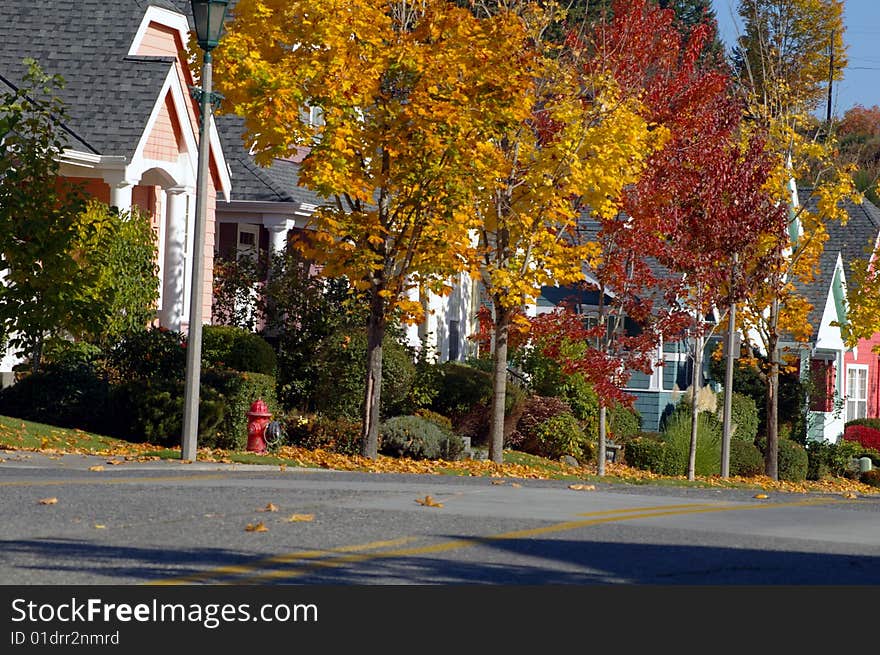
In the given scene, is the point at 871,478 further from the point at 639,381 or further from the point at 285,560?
the point at 285,560

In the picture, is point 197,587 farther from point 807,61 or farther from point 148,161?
point 807,61

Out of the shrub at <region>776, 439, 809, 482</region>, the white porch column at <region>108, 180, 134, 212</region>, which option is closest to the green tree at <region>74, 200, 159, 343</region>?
the white porch column at <region>108, 180, 134, 212</region>

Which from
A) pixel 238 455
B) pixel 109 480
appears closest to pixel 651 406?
pixel 238 455

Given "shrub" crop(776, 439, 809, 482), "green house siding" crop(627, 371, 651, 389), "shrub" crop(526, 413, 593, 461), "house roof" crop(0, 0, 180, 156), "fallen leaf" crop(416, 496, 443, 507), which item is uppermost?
"house roof" crop(0, 0, 180, 156)

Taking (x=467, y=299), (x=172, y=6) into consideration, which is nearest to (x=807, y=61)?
(x=467, y=299)

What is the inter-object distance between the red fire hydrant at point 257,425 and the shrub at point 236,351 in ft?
10.7

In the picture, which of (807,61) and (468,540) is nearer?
(468,540)

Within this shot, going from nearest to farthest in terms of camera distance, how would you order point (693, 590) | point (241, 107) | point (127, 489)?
point (693, 590) < point (127, 489) < point (241, 107)

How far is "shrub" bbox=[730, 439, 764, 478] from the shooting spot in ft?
122

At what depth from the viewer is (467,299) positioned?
136ft

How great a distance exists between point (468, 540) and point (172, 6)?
873 inches

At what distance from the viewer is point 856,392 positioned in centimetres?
5494

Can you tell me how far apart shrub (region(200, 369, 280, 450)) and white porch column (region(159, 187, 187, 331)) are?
5.70 meters

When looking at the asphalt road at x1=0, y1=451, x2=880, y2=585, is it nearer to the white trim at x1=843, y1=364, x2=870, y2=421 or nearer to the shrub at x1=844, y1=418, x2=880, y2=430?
the shrub at x1=844, y1=418, x2=880, y2=430
